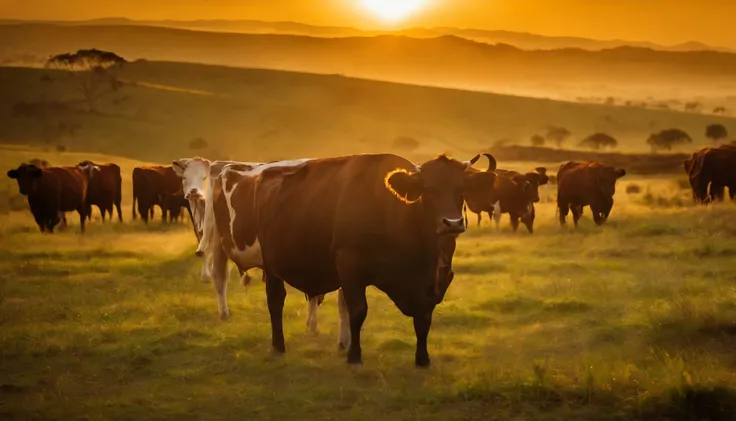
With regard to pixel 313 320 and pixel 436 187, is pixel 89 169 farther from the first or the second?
pixel 436 187

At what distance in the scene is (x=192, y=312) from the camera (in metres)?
12.7

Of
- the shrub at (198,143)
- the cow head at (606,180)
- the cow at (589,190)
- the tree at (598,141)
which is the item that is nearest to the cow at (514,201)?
the cow at (589,190)

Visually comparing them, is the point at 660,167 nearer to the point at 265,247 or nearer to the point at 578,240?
the point at 578,240

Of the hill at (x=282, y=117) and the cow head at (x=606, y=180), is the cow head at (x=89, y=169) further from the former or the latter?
the hill at (x=282, y=117)

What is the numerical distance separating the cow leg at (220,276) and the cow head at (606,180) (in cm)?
1381

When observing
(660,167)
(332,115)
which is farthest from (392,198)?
(332,115)

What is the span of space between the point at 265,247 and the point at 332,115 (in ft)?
270

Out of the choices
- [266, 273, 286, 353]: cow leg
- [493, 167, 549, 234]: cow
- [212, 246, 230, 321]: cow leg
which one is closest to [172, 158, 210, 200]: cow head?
[212, 246, 230, 321]: cow leg

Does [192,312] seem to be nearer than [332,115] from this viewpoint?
Yes

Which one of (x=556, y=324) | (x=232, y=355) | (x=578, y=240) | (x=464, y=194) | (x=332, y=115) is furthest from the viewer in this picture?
(x=332, y=115)

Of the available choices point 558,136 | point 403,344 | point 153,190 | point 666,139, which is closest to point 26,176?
point 153,190

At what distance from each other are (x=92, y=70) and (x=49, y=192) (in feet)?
191

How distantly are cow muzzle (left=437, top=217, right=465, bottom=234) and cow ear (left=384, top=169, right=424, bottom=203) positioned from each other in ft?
1.40

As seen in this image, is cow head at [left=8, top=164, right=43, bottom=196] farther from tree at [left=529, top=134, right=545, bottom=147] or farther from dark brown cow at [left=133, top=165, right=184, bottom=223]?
tree at [left=529, top=134, right=545, bottom=147]
